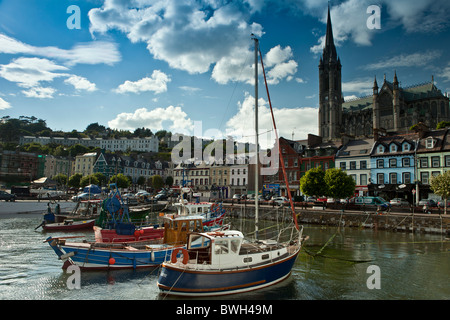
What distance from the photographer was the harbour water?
1556cm

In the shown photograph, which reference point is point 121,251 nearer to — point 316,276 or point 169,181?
point 316,276

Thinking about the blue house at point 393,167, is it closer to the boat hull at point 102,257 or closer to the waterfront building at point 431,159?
the waterfront building at point 431,159

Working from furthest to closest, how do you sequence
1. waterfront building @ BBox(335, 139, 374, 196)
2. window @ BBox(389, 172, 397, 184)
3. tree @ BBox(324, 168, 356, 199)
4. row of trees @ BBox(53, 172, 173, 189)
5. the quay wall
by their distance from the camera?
row of trees @ BBox(53, 172, 173, 189) < waterfront building @ BBox(335, 139, 374, 196) < window @ BBox(389, 172, 397, 184) < tree @ BBox(324, 168, 356, 199) < the quay wall

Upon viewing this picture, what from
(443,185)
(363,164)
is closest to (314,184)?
(363,164)

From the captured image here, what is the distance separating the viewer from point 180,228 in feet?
68.8

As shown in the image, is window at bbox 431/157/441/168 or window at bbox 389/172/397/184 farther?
window at bbox 389/172/397/184

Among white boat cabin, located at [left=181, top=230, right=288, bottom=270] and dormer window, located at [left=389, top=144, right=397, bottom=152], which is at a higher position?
dormer window, located at [left=389, top=144, right=397, bottom=152]

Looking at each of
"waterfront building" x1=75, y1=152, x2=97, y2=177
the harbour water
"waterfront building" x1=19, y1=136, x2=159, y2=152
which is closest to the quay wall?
the harbour water

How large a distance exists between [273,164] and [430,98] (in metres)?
78.5

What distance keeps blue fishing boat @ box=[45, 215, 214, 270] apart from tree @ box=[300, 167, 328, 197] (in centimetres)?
3233

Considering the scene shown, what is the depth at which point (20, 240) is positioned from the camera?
95.4 feet

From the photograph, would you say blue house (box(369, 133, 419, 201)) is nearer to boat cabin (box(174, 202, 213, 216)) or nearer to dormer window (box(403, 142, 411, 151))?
dormer window (box(403, 142, 411, 151))

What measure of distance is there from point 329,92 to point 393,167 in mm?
99302

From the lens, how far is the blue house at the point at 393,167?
5112 centimetres
